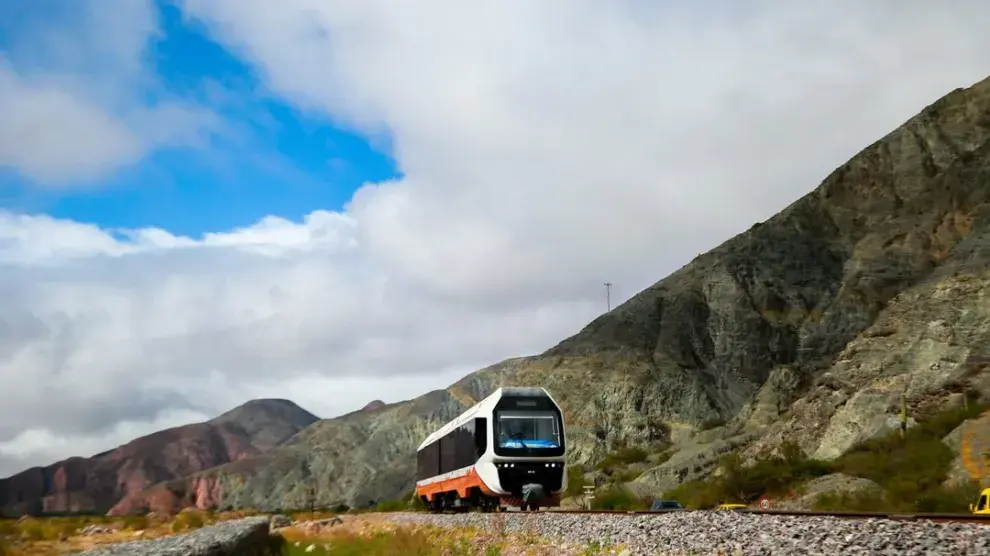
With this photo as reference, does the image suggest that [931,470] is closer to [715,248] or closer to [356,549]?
[356,549]

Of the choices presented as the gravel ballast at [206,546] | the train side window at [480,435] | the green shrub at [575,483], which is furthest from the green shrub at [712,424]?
the gravel ballast at [206,546]

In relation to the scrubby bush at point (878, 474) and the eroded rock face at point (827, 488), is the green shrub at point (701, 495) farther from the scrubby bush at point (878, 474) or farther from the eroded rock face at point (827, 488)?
the eroded rock face at point (827, 488)

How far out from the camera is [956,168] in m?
66.9

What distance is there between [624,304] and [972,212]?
3163 cm

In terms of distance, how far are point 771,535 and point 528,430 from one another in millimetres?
17665

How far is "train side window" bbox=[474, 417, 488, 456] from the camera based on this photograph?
27734 millimetres

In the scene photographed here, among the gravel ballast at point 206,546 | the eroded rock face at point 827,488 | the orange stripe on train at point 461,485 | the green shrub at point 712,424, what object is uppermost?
the green shrub at point 712,424

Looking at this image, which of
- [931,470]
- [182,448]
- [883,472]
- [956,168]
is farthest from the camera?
[182,448]

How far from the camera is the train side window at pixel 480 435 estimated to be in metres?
27.7

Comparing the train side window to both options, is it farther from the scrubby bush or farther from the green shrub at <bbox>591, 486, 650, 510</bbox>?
the green shrub at <bbox>591, 486, 650, 510</bbox>

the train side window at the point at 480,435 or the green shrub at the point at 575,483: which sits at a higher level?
the train side window at the point at 480,435

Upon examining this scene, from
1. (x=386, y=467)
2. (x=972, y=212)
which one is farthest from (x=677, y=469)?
(x=386, y=467)

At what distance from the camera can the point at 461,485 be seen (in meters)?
30.9

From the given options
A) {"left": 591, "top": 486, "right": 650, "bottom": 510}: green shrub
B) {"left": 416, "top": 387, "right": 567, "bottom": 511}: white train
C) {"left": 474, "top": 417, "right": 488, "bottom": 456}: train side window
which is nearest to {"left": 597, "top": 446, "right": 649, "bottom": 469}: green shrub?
{"left": 591, "top": 486, "right": 650, "bottom": 510}: green shrub
